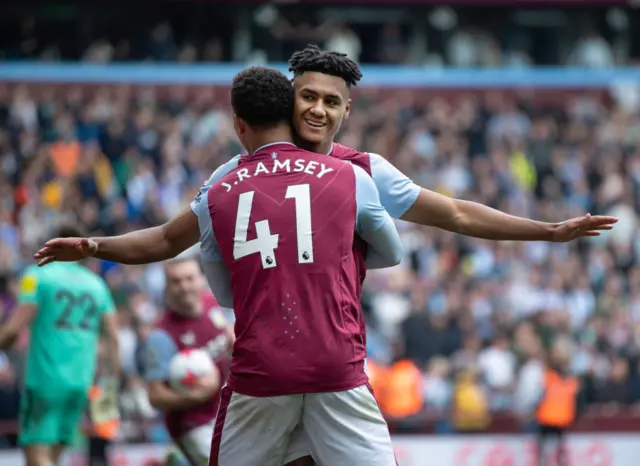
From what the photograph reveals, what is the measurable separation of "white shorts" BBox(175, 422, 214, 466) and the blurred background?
3674 millimetres

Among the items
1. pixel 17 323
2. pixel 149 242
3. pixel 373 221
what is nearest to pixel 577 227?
pixel 373 221

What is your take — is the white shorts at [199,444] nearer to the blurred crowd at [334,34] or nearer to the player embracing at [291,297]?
the player embracing at [291,297]

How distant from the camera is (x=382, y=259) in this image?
196 inches

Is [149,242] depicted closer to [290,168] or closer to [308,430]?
[290,168]

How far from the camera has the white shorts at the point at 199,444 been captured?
7430 mm

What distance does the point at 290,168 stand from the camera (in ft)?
15.6

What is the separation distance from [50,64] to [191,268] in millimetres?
13236

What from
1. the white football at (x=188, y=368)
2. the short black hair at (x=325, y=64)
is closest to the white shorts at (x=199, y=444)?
the white football at (x=188, y=368)

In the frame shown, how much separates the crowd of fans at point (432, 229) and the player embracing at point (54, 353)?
2.21 m

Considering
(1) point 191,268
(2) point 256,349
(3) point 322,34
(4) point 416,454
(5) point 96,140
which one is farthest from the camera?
(3) point 322,34

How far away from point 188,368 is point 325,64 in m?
2.98

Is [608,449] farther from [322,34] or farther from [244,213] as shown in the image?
[322,34]

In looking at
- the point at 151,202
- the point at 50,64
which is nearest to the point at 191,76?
the point at 50,64

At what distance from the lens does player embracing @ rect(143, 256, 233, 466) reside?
739 centimetres
